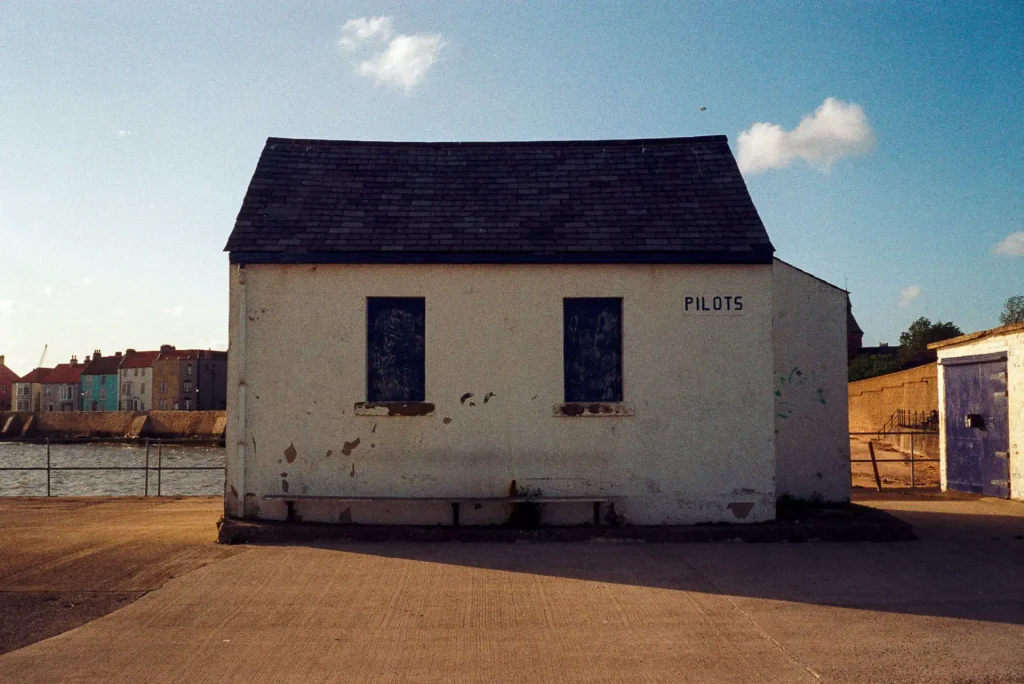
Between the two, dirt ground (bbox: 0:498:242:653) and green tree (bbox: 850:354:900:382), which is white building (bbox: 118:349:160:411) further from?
dirt ground (bbox: 0:498:242:653)

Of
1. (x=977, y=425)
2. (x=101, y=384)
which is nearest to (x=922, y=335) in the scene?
(x=977, y=425)

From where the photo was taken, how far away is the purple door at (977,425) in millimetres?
14562

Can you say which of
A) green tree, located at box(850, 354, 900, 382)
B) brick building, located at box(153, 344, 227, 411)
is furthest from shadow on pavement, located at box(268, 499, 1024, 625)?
brick building, located at box(153, 344, 227, 411)

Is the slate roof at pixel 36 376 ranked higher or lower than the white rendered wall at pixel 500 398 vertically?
higher

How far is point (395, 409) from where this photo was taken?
1052cm

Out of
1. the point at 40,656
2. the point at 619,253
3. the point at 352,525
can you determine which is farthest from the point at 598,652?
the point at 619,253

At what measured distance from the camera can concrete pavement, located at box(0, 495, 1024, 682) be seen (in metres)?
5.53

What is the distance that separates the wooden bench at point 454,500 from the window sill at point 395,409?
3.56ft

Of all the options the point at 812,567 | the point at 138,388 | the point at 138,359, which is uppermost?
the point at 138,359

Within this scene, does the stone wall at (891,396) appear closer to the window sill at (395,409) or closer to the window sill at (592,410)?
the window sill at (592,410)

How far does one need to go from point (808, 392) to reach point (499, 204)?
5520 mm

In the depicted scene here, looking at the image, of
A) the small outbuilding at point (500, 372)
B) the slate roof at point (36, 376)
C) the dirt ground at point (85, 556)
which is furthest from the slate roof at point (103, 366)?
the small outbuilding at point (500, 372)

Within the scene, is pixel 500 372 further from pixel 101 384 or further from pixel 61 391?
pixel 61 391

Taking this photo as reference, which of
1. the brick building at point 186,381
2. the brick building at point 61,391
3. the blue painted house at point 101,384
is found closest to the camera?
the brick building at point 186,381
